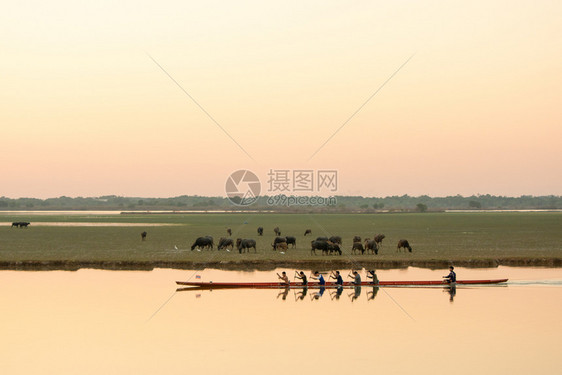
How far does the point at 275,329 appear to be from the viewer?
2402cm

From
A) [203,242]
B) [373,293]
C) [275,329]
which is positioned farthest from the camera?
[203,242]

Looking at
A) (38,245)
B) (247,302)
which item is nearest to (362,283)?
(247,302)

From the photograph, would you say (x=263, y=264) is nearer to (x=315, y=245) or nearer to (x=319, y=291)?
(x=315, y=245)

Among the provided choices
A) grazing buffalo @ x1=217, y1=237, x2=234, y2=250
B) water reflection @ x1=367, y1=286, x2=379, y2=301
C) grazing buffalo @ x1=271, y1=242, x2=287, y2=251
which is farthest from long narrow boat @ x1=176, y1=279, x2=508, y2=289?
grazing buffalo @ x1=217, y1=237, x2=234, y2=250

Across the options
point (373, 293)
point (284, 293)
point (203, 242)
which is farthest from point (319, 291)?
point (203, 242)

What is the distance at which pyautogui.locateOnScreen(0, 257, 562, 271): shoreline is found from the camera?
1631 inches

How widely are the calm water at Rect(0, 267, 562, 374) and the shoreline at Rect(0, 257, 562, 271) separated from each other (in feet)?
19.7

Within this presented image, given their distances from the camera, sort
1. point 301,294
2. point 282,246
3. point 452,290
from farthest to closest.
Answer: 1. point 282,246
2. point 301,294
3. point 452,290

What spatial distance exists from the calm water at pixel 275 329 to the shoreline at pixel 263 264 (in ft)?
19.7

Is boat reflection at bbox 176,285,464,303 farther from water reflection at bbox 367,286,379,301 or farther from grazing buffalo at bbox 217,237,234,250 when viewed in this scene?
grazing buffalo at bbox 217,237,234,250

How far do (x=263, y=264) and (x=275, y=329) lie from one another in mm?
18510

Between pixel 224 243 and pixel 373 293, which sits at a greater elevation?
pixel 224 243

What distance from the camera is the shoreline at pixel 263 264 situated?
4144 cm

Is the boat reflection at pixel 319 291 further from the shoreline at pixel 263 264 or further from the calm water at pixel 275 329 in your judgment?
the shoreline at pixel 263 264
